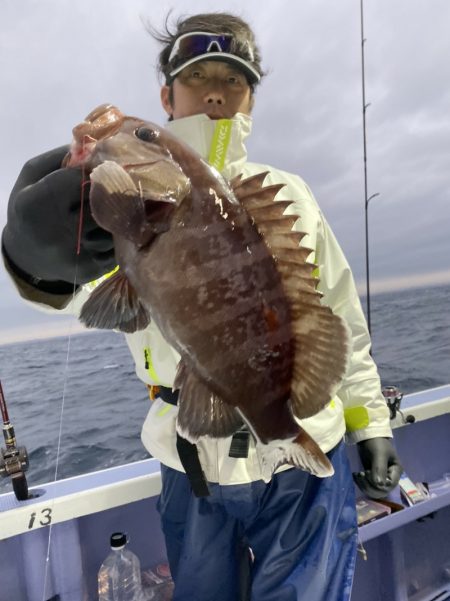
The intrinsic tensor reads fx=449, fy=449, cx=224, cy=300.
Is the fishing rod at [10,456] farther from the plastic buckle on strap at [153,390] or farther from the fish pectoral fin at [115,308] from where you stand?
the fish pectoral fin at [115,308]

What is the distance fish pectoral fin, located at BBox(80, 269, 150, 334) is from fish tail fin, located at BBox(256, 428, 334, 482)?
1.47 feet

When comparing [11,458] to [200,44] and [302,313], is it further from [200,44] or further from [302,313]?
[200,44]

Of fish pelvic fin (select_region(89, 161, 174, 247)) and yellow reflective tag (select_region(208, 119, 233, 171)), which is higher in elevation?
yellow reflective tag (select_region(208, 119, 233, 171))

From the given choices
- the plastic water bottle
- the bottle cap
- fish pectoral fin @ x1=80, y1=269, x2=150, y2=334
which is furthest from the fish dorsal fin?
the plastic water bottle

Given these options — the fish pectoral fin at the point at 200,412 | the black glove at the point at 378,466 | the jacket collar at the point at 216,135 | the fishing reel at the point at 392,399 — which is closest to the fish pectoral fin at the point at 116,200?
the fish pectoral fin at the point at 200,412

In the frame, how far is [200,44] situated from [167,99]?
27cm

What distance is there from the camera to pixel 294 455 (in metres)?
1.12

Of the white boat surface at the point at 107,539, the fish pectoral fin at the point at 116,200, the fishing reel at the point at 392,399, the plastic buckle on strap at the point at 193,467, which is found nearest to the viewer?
the fish pectoral fin at the point at 116,200

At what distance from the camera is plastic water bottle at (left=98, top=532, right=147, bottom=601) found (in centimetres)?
235

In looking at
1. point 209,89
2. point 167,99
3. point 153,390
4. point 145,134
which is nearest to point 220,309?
point 145,134

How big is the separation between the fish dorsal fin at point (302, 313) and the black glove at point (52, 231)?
0.45 meters

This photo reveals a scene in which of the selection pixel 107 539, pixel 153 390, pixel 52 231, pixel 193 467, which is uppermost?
pixel 52 231

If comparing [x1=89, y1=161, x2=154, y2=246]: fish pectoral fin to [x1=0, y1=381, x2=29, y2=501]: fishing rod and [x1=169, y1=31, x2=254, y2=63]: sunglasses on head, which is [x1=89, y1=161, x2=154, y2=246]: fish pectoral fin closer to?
[x1=169, y1=31, x2=254, y2=63]: sunglasses on head

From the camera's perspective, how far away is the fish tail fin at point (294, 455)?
1.11m
